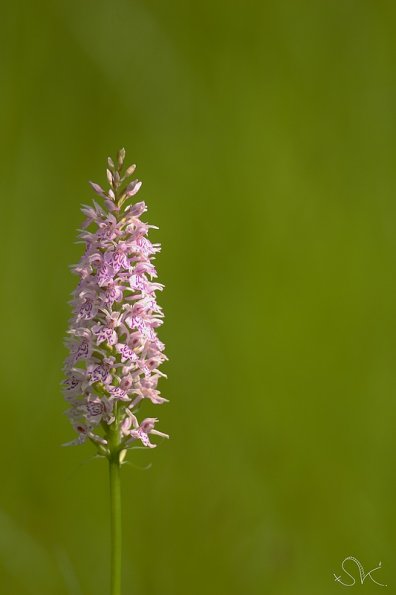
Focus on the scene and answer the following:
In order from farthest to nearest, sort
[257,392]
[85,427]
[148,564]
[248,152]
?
1. [248,152]
2. [257,392]
3. [148,564]
4. [85,427]

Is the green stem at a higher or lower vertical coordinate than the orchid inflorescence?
lower

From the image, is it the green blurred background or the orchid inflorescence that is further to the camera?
the green blurred background

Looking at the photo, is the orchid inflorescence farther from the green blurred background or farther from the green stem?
the green blurred background

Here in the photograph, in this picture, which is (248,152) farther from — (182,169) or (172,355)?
(172,355)

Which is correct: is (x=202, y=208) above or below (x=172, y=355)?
above

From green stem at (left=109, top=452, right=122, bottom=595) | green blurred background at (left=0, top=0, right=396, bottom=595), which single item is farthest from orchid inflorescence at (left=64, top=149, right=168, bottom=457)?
green blurred background at (left=0, top=0, right=396, bottom=595)

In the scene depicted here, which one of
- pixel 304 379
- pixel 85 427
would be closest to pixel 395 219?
pixel 304 379

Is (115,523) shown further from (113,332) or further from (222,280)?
(222,280)

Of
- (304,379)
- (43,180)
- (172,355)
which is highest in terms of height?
(43,180)
